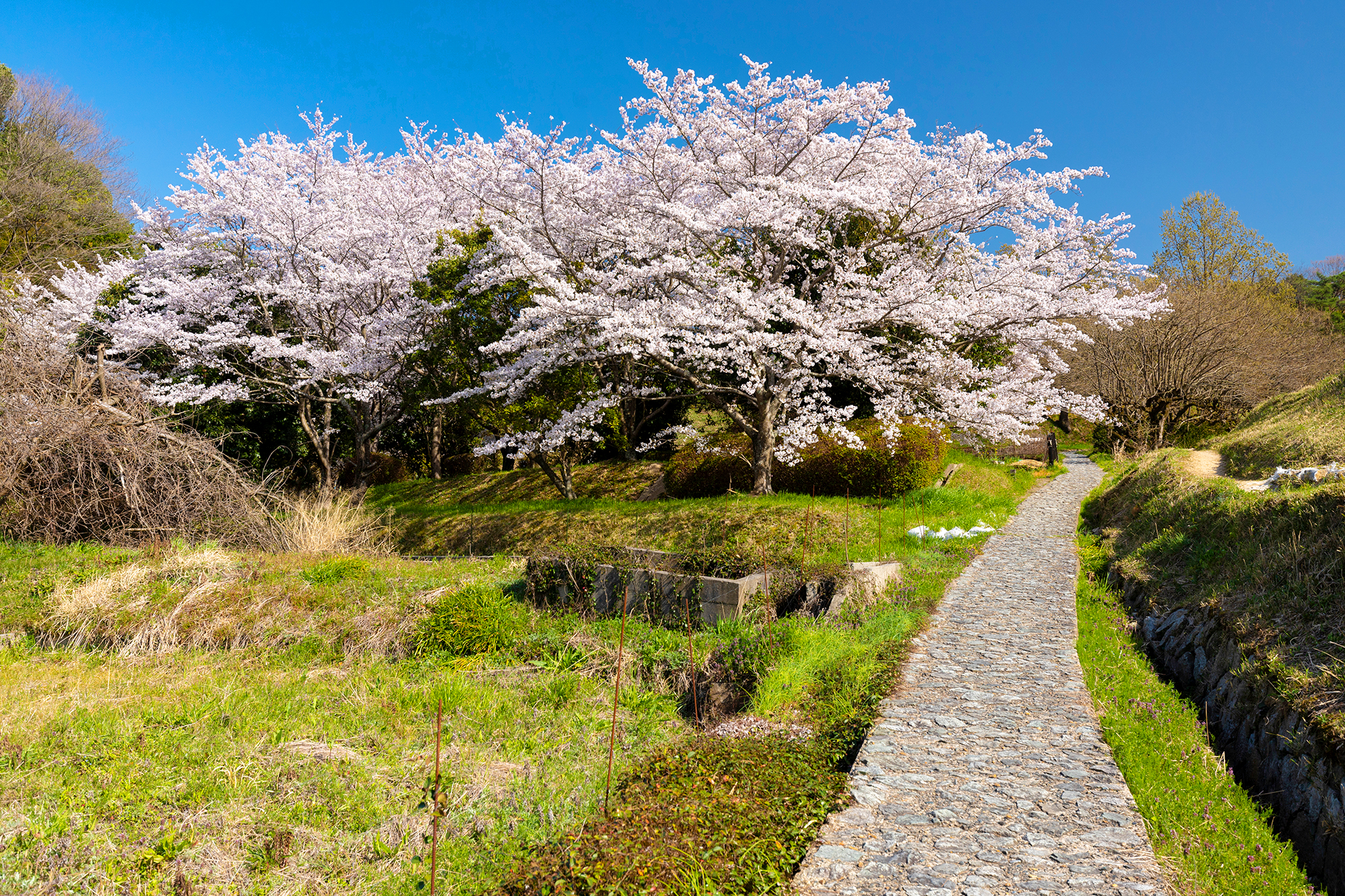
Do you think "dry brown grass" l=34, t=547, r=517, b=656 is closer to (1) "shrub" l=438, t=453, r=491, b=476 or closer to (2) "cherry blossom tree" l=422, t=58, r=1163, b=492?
(2) "cherry blossom tree" l=422, t=58, r=1163, b=492

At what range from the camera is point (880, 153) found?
1194 cm

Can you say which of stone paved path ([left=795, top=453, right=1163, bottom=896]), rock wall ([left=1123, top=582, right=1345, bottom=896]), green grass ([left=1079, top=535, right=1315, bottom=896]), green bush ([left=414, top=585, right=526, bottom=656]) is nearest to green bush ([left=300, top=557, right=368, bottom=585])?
green bush ([left=414, top=585, right=526, bottom=656])

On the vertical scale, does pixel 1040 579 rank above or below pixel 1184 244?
below

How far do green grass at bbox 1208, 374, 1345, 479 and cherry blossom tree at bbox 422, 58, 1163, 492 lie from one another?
2441 millimetres

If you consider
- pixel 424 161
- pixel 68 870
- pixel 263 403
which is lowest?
pixel 68 870

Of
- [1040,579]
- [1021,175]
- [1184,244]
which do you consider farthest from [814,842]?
[1184,244]

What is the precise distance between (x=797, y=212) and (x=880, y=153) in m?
2.45

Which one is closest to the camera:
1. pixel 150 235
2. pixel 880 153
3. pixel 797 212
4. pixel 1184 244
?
pixel 797 212

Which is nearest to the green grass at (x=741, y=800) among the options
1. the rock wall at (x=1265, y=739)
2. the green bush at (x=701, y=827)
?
the green bush at (x=701, y=827)

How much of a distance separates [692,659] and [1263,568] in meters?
4.66

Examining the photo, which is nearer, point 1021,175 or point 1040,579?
point 1040,579

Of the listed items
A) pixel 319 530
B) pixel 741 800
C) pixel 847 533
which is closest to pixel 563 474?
pixel 319 530

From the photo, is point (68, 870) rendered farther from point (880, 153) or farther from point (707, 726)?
point (880, 153)

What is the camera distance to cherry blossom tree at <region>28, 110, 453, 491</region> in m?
16.1
